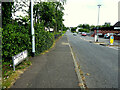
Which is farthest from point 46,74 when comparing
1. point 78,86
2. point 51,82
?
point 78,86

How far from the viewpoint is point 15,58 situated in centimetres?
417

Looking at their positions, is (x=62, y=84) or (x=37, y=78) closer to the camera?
(x=62, y=84)

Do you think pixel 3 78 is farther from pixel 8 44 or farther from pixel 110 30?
pixel 110 30

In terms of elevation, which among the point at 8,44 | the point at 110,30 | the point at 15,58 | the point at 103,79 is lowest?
the point at 103,79

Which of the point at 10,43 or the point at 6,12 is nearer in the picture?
the point at 10,43

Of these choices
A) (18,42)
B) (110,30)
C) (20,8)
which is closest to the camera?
(18,42)

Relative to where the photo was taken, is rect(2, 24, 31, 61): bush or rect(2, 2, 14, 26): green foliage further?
rect(2, 2, 14, 26): green foliage

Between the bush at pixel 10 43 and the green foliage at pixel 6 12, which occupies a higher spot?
the green foliage at pixel 6 12

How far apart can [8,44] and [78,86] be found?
3343 millimetres

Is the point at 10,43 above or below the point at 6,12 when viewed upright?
below

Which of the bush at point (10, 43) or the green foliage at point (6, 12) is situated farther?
the green foliage at point (6, 12)

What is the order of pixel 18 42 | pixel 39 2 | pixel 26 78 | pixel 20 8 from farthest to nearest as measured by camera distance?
pixel 39 2
pixel 20 8
pixel 18 42
pixel 26 78

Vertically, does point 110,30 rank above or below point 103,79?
above

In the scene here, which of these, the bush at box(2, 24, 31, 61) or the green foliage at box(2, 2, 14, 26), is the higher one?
the green foliage at box(2, 2, 14, 26)
